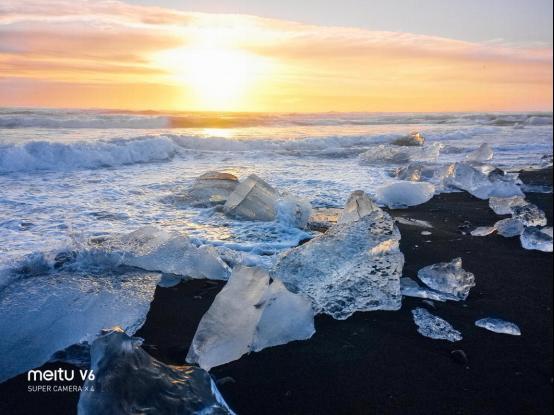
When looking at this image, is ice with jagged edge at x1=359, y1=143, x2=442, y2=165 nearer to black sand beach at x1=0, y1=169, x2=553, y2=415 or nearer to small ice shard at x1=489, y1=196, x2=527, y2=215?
small ice shard at x1=489, y1=196, x2=527, y2=215

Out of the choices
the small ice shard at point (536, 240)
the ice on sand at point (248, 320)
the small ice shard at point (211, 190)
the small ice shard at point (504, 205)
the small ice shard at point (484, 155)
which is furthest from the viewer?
the small ice shard at point (484, 155)

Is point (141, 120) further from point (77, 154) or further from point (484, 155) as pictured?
point (484, 155)

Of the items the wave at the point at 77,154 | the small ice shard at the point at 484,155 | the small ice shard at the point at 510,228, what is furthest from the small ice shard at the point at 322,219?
the small ice shard at the point at 484,155

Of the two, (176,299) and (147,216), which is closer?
(176,299)

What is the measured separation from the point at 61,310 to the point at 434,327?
1.92 m

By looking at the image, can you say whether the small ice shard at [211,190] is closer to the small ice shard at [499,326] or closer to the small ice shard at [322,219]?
the small ice shard at [322,219]

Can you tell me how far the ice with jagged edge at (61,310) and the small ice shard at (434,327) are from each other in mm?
1452

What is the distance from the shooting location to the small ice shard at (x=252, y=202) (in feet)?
13.5

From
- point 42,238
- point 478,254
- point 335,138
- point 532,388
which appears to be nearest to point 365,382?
point 532,388

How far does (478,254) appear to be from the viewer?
134 inches

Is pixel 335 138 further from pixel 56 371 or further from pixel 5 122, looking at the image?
pixel 56 371

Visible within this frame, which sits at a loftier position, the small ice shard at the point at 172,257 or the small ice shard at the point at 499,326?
the small ice shard at the point at 172,257

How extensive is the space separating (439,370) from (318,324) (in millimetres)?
633

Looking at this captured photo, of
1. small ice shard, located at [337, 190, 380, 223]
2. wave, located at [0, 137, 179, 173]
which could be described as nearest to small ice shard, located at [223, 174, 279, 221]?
small ice shard, located at [337, 190, 380, 223]
